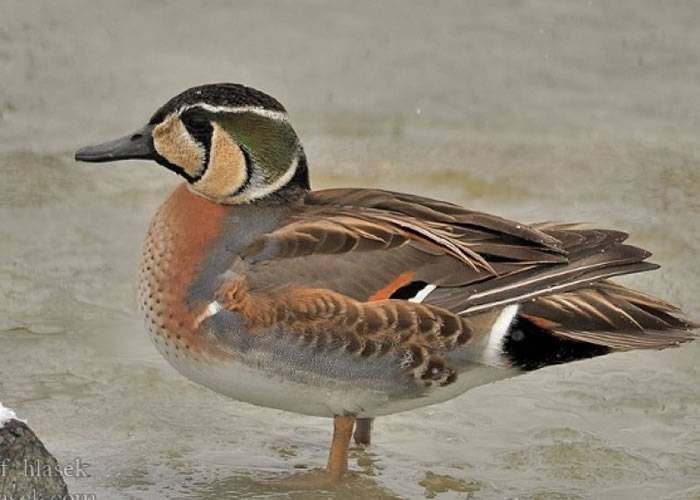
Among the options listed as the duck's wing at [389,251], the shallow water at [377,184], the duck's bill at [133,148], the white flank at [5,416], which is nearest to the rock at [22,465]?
the white flank at [5,416]

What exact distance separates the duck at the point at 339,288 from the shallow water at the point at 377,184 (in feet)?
1.32

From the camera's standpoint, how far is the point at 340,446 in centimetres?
601

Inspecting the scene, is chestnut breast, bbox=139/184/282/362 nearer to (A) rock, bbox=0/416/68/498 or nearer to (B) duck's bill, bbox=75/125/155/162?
(B) duck's bill, bbox=75/125/155/162

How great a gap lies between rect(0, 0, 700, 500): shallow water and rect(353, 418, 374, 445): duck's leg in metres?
0.07

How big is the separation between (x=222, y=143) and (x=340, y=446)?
113 centimetres

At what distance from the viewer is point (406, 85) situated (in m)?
9.70

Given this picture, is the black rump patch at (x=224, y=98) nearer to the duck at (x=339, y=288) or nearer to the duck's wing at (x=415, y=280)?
the duck at (x=339, y=288)

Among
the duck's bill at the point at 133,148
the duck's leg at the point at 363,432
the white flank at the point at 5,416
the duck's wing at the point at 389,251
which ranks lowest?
the duck's leg at the point at 363,432

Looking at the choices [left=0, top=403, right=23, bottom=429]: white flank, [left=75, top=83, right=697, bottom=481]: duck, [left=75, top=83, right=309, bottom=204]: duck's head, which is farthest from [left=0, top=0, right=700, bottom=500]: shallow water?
[left=75, top=83, right=309, bottom=204]: duck's head

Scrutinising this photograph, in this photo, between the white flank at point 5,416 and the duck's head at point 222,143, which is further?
the duck's head at point 222,143

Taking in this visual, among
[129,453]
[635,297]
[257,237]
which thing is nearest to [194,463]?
[129,453]

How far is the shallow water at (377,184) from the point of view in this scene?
617 centimetres

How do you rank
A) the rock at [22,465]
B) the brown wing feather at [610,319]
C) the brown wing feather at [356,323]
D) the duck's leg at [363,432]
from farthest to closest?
the duck's leg at [363,432], the brown wing feather at [610,319], the brown wing feather at [356,323], the rock at [22,465]

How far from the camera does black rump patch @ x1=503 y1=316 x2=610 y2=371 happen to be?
589 cm
